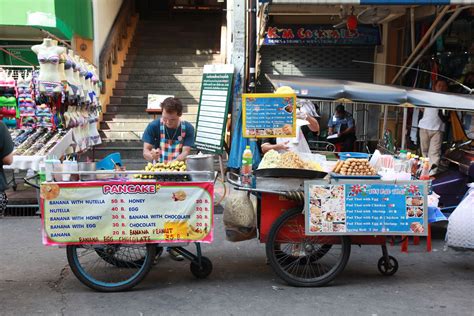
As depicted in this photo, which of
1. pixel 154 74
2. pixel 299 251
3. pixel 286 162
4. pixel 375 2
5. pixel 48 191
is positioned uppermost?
pixel 375 2

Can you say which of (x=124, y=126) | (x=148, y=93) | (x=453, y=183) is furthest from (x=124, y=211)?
(x=148, y=93)

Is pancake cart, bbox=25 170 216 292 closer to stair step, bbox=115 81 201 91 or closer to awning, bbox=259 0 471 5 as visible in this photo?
awning, bbox=259 0 471 5

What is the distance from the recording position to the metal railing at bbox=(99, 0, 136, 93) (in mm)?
11953

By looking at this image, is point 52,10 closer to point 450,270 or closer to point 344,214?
point 344,214

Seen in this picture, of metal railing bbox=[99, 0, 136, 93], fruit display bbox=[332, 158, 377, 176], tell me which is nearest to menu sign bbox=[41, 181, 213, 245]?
fruit display bbox=[332, 158, 377, 176]

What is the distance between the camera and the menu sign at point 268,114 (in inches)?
197

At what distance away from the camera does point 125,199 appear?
173 inches

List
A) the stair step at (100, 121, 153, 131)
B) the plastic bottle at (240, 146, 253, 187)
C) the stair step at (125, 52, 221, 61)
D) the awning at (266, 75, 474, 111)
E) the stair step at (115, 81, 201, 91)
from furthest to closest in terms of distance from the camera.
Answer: the stair step at (125, 52, 221, 61), the stair step at (115, 81, 201, 91), the stair step at (100, 121, 153, 131), the awning at (266, 75, 474, 111), the plastic bottle at (240, 146, 253, 187)

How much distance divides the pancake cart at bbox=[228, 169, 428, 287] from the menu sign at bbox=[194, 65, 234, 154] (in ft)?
12.1

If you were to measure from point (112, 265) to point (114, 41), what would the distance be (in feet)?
30.5

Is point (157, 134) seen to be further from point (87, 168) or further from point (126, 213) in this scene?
point (126, 213)

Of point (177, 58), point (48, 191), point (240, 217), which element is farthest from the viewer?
point (177, 58)

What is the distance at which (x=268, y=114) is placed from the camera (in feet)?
16.4

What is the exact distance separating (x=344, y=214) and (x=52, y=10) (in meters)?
7.55
